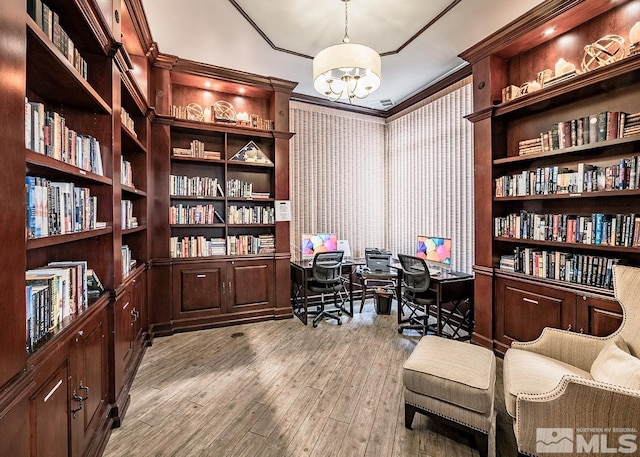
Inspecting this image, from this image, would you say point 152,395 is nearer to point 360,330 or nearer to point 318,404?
point 318,404

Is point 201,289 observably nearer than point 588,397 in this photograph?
No

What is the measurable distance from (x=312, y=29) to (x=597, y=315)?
3.65 metres

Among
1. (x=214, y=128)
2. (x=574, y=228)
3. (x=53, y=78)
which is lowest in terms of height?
(x=574, y=228)

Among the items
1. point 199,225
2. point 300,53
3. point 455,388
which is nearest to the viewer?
point 455,388

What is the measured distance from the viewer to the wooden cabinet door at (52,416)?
1230 mm

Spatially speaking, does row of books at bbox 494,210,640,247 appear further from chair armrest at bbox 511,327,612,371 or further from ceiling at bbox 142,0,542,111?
ceiling at bbox 142,0,542,111

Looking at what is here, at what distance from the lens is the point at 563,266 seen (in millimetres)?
2736

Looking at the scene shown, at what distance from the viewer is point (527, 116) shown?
320 centimetres

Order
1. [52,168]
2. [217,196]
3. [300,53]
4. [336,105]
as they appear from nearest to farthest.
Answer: [52,168], [300,53], [217,196], [336,105]

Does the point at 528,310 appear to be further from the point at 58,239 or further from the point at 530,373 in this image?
the point at 58,239

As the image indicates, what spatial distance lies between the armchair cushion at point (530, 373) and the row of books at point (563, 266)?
84cm

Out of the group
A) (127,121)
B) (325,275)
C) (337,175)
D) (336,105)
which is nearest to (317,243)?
(325,275)

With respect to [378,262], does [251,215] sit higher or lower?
higher

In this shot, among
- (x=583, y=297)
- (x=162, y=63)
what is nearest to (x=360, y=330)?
(x=583, y=297)
